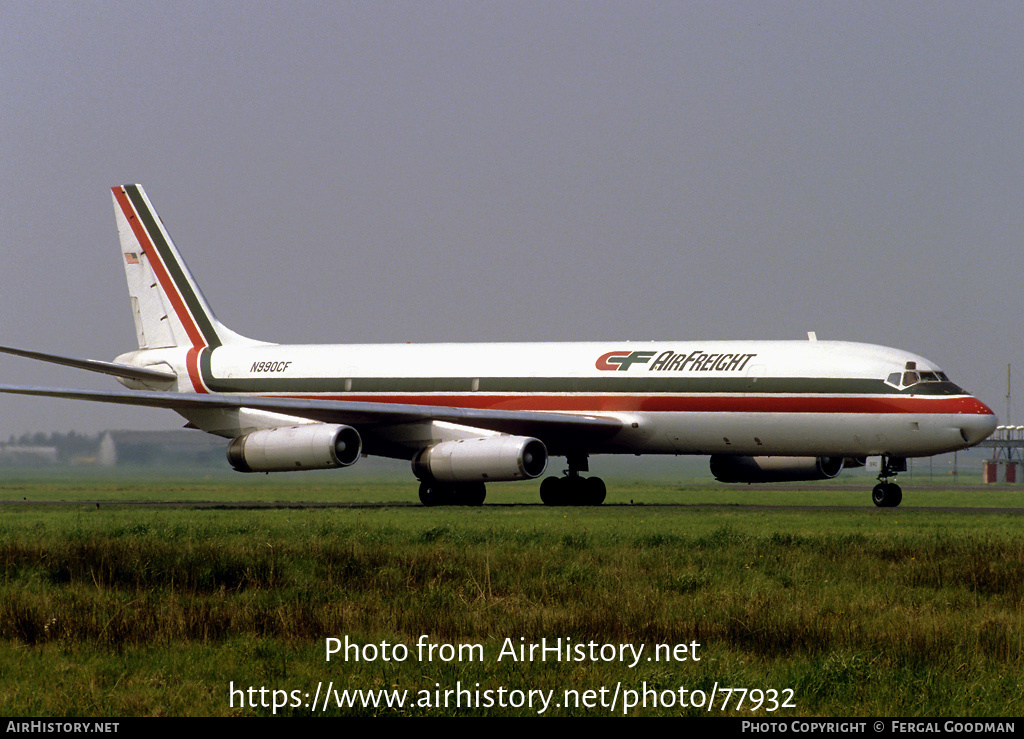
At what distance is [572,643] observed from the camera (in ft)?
38.2

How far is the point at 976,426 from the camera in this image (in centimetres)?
3103

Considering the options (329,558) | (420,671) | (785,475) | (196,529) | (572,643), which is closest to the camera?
(420,671)

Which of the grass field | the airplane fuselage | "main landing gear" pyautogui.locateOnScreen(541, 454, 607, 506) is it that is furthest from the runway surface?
the grass field

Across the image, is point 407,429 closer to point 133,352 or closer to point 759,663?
point 133,352

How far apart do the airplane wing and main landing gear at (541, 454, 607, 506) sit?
37.7 inches

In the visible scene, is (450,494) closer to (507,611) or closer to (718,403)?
(718,403)

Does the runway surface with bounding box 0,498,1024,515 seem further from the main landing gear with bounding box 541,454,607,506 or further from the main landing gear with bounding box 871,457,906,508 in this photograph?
the main landing gear with bounding box 541,454,607,506

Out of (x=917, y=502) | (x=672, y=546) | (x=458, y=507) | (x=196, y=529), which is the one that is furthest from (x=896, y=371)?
(x=196, y=529)

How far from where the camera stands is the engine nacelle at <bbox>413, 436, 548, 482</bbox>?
104ft

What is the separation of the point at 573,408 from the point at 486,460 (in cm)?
415

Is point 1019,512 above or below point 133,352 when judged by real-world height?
below

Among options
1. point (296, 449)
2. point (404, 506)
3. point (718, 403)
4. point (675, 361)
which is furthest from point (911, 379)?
point (296, 449)

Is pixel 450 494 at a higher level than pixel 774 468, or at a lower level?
lower

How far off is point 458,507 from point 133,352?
15.5 metres
